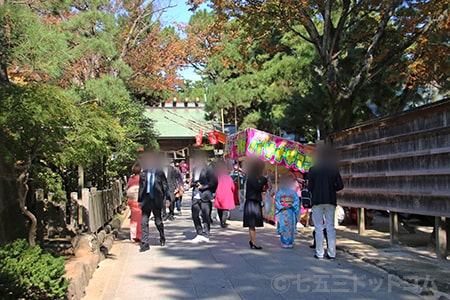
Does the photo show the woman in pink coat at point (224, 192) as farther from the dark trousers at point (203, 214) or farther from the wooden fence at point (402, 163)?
the wooden fence at point (402, 163)

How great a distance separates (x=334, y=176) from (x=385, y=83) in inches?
356

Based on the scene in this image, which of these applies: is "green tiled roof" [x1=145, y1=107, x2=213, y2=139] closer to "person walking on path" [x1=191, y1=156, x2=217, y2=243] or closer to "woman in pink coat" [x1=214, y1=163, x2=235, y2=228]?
"woman in pink coat" [x1=214, y1=163, x2=235, y2=228]

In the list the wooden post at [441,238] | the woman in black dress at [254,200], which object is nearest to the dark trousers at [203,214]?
the woman in black dress at [254,200]

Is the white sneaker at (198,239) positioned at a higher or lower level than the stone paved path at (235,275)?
higher

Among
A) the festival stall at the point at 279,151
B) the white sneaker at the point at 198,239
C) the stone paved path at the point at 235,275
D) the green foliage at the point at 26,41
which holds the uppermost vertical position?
the green foliage at the point at 26,41

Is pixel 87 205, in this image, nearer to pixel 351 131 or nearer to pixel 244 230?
pixel 244 230

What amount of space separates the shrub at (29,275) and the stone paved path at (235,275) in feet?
3.79

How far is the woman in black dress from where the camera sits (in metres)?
8.88

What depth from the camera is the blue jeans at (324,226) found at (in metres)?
7.94

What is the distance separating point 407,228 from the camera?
Answer: 1063cm

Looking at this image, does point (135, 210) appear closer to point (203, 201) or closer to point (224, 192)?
point (203, 201)

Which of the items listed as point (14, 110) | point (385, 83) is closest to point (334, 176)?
point (14, 110)

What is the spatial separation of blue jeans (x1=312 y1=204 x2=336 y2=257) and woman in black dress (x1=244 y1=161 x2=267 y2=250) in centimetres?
125

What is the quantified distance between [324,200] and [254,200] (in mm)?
1601
